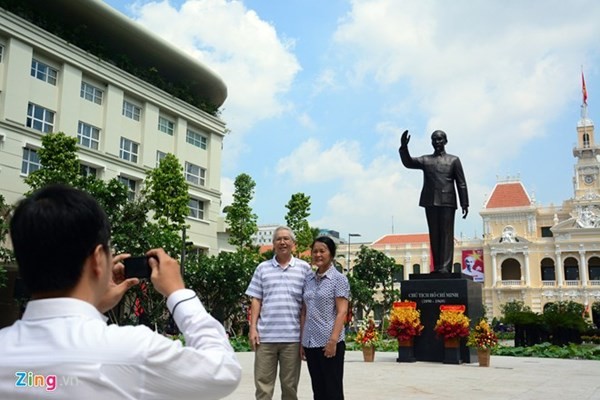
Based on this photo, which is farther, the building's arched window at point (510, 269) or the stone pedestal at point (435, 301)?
the building's arched window at point (510, 269)

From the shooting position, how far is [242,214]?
34.6 m

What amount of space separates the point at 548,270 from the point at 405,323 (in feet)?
186

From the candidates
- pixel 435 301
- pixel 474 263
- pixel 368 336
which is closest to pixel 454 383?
pixel 435 301

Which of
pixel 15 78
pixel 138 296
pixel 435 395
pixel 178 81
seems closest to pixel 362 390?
pixel 435 395

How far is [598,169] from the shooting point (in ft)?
207

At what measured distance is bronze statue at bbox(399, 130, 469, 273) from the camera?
1169 cm

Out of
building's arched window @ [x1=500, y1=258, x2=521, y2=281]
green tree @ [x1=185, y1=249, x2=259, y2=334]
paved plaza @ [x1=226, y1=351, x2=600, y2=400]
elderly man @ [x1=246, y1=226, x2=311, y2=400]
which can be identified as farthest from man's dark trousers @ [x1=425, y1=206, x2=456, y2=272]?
building's arched window @ [x1=500, y1=258, x2=521, y2=281]

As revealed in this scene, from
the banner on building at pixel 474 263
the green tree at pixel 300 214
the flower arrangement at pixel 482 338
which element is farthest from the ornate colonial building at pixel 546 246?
the flower arrangement at pixel 482 338

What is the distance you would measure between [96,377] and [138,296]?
72.8 ft

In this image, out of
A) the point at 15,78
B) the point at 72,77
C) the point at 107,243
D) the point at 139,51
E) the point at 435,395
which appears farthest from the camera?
the point at 139,51

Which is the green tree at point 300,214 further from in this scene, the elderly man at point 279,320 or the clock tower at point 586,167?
the clock tower at point 586,167

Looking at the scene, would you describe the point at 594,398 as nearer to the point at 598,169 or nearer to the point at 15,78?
the point at 15,78

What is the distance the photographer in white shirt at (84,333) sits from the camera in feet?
4.26

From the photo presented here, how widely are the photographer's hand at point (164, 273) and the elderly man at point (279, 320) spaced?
3.44 m
